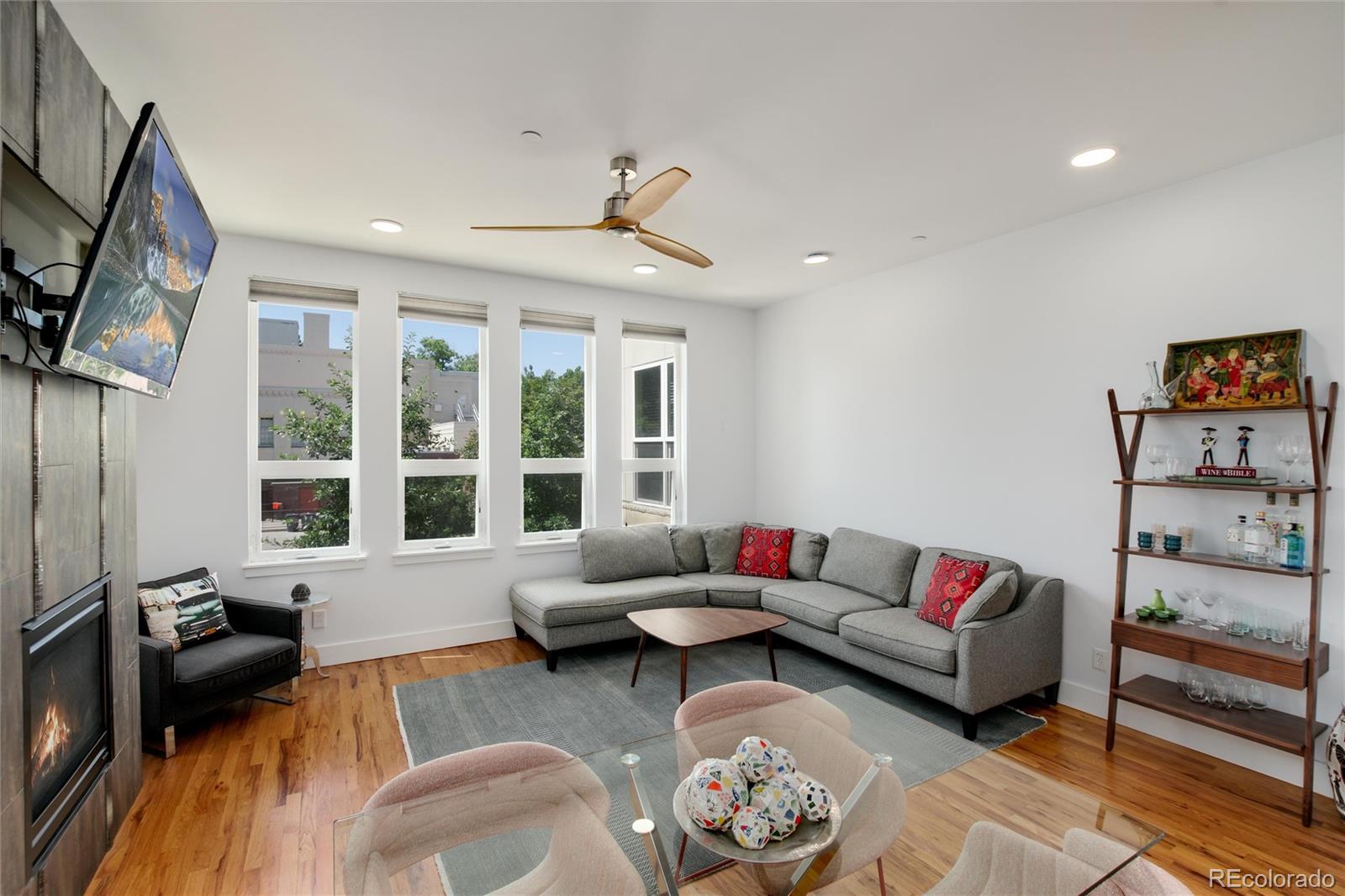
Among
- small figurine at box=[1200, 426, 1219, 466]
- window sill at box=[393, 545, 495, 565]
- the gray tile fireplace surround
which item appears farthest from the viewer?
window sill at box=[393, 545, 495, 565]

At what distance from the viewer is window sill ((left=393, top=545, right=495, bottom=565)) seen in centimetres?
421

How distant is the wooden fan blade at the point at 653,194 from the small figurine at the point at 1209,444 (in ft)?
8.61

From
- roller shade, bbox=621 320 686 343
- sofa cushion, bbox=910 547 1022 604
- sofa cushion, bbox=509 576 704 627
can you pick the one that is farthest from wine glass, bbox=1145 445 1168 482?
roller shade, bbox=621 320 686 343

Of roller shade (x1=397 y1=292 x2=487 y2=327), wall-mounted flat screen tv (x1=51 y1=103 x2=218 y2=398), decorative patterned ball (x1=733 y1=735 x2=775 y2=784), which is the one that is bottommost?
decorative patterned ball (x1=733 y1=735 x2=775 y2=784)

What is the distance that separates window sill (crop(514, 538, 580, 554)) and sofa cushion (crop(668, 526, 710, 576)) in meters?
0.78

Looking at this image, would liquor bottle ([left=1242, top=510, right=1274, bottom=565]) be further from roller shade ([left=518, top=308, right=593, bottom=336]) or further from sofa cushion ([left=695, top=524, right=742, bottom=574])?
roller shade ([left=518, top=308, right=593, bottom=336])

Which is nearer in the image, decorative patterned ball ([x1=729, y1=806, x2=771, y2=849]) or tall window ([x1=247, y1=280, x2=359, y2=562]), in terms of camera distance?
decorative patterned ball ([x1=729, y1=806, x2=771, y2=849])

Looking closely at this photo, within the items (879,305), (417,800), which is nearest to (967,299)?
(879,305)

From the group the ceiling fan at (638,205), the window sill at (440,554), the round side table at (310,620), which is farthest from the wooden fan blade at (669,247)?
the round side table at (310,620)

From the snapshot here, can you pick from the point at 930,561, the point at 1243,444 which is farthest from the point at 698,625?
the point at 1243,444

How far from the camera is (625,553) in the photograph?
4.64m

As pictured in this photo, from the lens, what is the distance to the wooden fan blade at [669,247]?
2889 mm

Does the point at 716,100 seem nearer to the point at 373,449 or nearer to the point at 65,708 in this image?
the point at 65,708

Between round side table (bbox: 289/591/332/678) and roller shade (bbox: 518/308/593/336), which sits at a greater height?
roller shade (bbox: 518/308/593/336)
